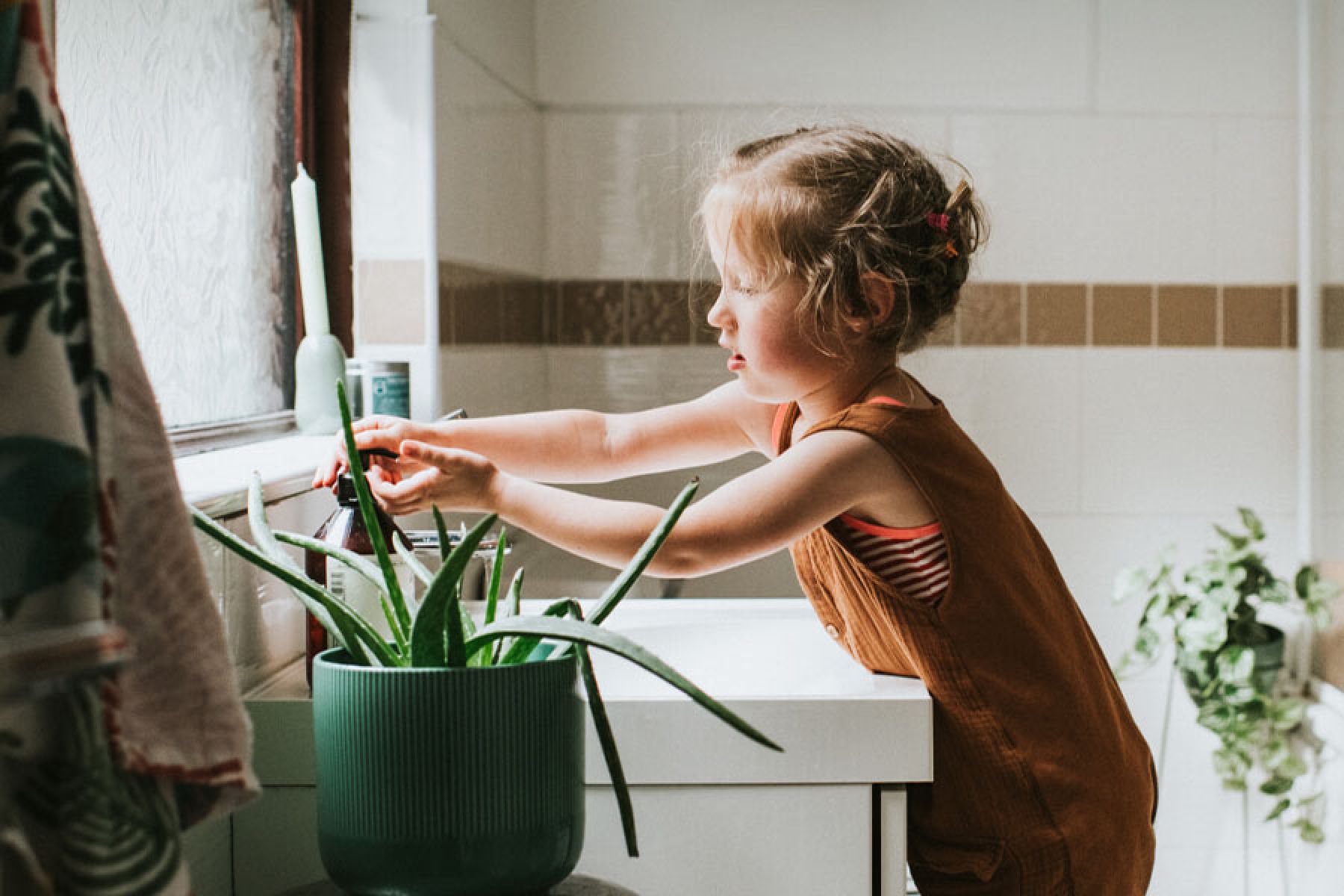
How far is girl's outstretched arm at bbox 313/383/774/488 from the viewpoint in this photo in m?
1.23

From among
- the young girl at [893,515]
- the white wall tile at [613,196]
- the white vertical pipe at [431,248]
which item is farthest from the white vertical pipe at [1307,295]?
the white vertical pipe at [431,248]

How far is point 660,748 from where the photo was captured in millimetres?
896

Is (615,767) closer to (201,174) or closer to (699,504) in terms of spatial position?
(699,504)

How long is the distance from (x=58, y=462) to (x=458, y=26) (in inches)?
52.1

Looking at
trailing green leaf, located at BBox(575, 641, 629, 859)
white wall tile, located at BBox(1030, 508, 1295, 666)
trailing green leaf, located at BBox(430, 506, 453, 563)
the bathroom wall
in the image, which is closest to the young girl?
trailing green leaf, located at BBox(430, 506, 453, 563)

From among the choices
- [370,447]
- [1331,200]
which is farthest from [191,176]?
[1331,200]

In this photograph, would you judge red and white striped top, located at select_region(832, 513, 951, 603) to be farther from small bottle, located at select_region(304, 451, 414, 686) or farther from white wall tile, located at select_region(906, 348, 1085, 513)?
white wall tile, located at select_region(906, 348, 1085, 513)

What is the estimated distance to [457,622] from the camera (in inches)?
27.6

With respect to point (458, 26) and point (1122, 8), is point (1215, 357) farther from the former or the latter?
point (458, 26)

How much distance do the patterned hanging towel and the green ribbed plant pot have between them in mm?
162

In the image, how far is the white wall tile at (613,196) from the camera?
85.5 inches

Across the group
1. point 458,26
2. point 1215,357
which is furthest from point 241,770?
point 1215,357

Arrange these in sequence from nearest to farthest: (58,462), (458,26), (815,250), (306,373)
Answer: (58,462) < (815,250) < (306,373) < (458,26)

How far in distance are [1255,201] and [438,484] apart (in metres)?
1.75
